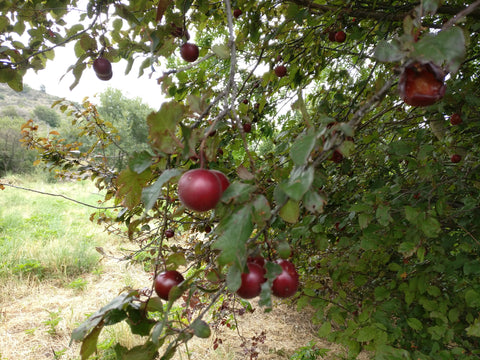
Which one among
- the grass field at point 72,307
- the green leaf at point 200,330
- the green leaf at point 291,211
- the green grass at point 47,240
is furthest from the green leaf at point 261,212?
the green grass at point 47,240

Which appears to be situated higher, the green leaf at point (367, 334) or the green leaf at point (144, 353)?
the green leaf at point (144, 353)

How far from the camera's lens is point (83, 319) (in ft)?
10.3

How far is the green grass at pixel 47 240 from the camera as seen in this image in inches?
167

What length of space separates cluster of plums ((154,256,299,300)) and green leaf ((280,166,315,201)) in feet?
0.78

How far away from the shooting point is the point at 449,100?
1252mm

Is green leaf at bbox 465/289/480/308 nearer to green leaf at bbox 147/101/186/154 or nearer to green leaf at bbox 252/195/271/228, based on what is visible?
green leaf at bbox 252/195/271/228

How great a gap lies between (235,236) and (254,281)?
7.4 inches

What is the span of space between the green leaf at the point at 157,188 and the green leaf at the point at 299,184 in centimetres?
22

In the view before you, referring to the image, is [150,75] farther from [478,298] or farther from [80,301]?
[80,301]

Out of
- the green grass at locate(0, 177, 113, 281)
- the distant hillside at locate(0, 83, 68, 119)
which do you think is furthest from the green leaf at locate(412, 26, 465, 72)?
the distant hillside at locate(0, 83, 68, 119)

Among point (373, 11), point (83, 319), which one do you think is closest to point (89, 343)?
point (373, 11)

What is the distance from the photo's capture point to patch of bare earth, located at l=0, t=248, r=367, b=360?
108 inches

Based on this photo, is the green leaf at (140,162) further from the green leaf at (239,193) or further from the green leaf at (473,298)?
the green leaf at (473,298)

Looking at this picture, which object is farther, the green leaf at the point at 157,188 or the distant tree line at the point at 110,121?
the distant tree line at the point at 110,121
